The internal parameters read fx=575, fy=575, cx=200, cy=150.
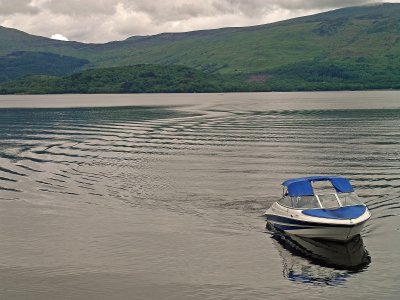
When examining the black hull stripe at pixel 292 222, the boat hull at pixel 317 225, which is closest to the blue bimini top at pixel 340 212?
the boat hull at pixel 317 225

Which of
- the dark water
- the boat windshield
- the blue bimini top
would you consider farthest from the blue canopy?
the dark water

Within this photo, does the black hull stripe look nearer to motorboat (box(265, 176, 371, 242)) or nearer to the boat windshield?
motorboat (box(265, 176, 371, 242))

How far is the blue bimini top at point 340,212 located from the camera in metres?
48.3

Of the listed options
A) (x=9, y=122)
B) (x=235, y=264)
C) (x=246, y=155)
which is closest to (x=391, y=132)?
(x=246, y=155)

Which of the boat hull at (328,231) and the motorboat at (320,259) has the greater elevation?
the boat hull at (328,231)

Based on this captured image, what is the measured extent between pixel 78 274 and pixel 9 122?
14712cm

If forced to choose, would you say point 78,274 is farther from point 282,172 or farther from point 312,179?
point 282,172

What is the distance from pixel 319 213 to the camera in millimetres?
49531

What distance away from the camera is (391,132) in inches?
5172

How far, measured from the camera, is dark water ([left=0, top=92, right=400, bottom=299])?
41688 millimetres

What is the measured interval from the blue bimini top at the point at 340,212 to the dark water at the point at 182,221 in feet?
9.03

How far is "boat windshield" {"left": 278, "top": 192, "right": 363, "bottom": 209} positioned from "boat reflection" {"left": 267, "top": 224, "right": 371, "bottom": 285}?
3005 mm

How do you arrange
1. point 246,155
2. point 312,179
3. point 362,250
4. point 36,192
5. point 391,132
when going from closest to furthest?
point 362,250 < point 312,179 < point 36,192 < point 246,155 < point 391,132

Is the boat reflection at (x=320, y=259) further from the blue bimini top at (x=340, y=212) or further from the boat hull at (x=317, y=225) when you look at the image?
the blue bimini top at (x=340, y=212)
